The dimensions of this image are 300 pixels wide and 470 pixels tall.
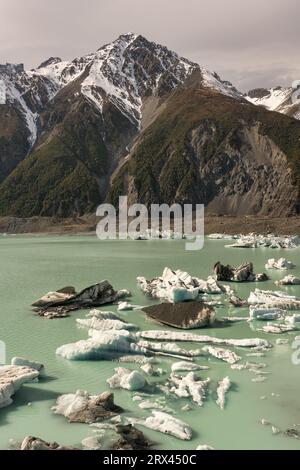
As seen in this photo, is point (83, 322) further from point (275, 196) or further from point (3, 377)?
point (275, 196)

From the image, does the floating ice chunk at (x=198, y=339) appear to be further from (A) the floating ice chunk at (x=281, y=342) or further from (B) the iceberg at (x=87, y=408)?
(B) the iceberg at (x=87, y=408)

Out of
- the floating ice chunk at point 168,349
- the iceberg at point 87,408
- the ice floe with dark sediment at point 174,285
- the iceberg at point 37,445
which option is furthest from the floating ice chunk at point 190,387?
→ the ice floe with dark sediment at point 174,285

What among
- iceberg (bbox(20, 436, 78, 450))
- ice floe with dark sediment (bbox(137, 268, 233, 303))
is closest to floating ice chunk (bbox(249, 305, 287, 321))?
ice floe with dark sediment (bbox(137, 268, 233, 303))

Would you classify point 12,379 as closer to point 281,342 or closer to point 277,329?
point 281,342

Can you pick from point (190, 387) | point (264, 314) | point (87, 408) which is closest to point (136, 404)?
point (87, 408)

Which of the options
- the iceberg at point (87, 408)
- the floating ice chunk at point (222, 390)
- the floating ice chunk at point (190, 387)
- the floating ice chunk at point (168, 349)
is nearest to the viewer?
the iceberg at point (87, 408)

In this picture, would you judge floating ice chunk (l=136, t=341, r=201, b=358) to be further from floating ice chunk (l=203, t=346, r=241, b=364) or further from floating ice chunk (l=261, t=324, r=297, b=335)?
floating ice chunk (l=261, t=324, r=297, b=335)
